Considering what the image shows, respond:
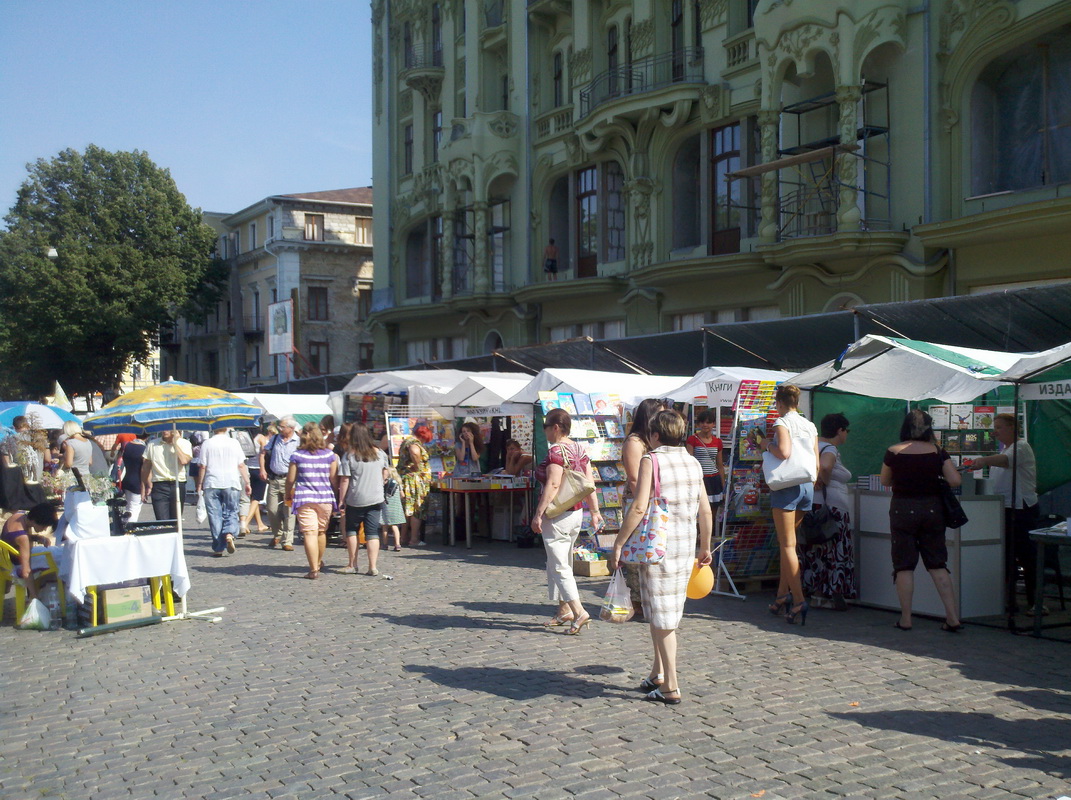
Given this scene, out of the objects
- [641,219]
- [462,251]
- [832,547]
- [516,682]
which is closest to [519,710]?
[516,682]

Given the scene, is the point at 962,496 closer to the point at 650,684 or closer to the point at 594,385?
the point at 650,684

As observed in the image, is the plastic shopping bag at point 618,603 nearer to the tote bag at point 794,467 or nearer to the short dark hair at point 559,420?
the short dark hair at point 559,420

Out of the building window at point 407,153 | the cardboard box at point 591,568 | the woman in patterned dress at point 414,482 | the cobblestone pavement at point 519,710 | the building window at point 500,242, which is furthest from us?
the building window at point 407,153

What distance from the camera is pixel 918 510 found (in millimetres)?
8828

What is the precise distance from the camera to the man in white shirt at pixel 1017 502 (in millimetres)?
9578

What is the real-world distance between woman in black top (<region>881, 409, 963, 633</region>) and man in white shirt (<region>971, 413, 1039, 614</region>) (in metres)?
0.97

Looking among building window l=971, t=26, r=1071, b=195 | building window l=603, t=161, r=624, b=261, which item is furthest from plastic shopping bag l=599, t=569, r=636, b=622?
building window l=603, t=161, r=624, b=261

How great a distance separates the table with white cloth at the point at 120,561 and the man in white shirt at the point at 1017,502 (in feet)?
24.8

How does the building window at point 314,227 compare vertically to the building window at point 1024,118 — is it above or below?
above

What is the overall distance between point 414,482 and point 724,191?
455 inches

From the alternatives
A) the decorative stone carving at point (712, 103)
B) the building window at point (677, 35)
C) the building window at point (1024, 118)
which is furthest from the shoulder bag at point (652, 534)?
the building window at point (677, 35)

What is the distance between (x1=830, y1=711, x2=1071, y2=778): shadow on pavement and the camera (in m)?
5.61

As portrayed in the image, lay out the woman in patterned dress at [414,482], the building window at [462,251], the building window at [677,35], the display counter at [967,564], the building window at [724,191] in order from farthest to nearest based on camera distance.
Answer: the building window at [462,251] < the building window at [677,35] < the building window at [724,191] < the woman in patterned dress at [414,482] < the display counter at [967,564]

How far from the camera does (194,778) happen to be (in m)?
5.52
